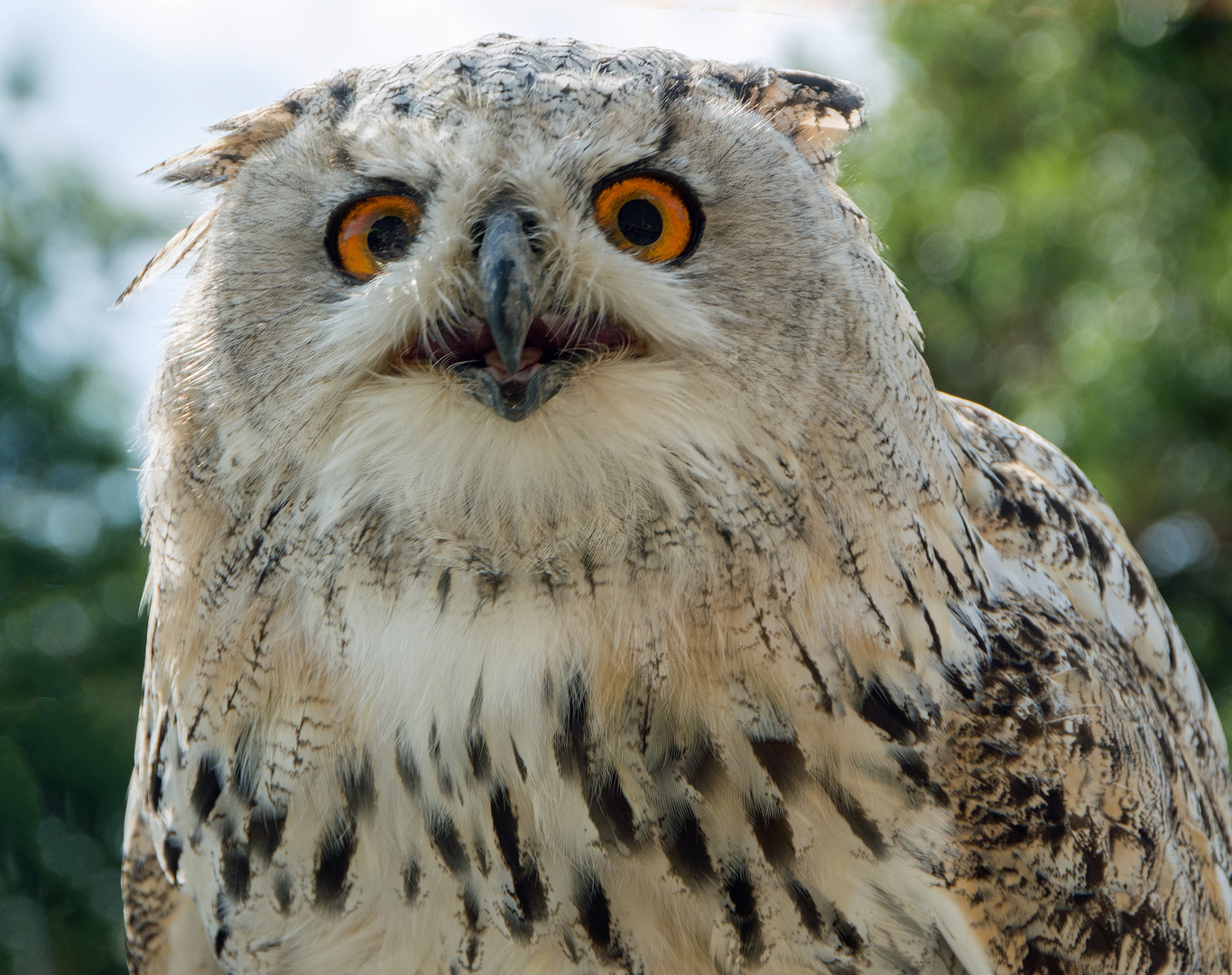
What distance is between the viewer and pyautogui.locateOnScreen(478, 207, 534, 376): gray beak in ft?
3.11

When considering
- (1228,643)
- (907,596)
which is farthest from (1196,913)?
(1228,643)

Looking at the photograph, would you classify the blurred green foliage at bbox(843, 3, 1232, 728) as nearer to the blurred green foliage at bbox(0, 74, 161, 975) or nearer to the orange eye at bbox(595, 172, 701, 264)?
the orange eye at bbox(595, 172, 701, 264)

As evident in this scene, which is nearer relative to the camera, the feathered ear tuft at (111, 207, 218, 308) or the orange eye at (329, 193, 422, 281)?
the orange eye at (329, 193, 422, 281)

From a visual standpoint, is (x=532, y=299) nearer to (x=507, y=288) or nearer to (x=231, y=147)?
(x=507, y=288)

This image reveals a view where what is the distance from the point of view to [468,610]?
111 cm

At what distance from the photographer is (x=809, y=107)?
4.27ft

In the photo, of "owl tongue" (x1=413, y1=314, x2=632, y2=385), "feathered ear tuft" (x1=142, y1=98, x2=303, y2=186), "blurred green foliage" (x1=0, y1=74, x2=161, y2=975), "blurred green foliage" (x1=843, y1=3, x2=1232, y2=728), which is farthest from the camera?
"blurred green foliage" (x1=0, y1=74, x2=161, y2=975)

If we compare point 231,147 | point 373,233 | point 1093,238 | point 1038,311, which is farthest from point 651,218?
point 1038,311

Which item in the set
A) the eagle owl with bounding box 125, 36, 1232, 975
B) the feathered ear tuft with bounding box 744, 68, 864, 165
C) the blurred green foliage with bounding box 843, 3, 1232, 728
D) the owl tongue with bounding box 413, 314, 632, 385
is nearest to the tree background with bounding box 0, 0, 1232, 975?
the blurred green foliage with bounding box 843, 3, 1232, 728

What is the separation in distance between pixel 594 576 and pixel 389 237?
0.39 metres

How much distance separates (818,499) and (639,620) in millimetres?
217

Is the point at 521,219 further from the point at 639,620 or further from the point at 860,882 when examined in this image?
the point at 860,882

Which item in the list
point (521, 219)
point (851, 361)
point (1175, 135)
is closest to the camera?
point (521, 219)

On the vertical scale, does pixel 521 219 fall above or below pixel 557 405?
above
